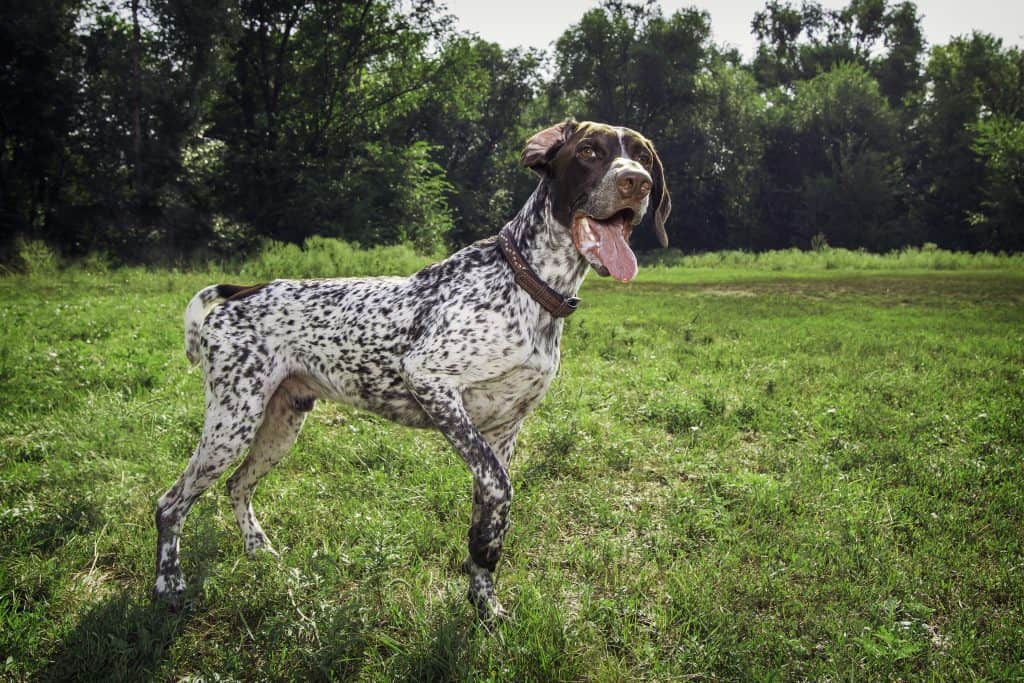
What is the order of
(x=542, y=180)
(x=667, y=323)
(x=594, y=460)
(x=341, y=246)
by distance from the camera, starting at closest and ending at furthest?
1. (x=542, y=180)
2. (x=594, y=460)
3. (x=667, y=323)
4. (x=341, y=246)

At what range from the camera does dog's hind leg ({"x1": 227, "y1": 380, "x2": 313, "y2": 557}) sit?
3.58m

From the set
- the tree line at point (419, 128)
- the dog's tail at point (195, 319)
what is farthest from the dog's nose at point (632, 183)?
the tree line at point (419, 128)

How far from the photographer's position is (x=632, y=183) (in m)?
2.86

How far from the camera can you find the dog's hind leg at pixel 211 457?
320 cm

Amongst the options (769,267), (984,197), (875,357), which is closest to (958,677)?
(875,357)

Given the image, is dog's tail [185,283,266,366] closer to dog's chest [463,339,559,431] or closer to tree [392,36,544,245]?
dog's chest [463,339,559,431]

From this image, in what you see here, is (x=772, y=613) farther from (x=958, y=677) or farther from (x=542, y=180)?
(x=542, y=180)

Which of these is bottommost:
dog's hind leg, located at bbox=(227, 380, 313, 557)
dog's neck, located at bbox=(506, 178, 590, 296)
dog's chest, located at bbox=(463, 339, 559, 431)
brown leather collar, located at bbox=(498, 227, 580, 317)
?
dog's hind leg, located at bbox=(227, 380, 313, 557)

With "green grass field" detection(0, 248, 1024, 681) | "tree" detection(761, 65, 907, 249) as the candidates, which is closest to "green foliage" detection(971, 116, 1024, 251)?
"tree" detection(761, 65, 907, 249)

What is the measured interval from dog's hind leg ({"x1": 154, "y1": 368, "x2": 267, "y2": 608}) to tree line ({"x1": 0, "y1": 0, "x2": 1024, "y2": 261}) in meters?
20.6

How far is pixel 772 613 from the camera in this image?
2967mm

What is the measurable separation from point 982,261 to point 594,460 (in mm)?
28727

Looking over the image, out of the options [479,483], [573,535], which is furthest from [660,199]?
[573,535]

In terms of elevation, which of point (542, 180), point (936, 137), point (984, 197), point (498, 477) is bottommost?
point (498, 477)
